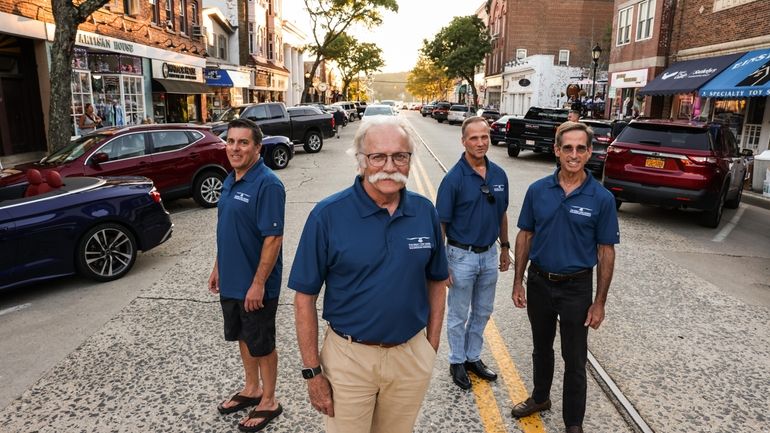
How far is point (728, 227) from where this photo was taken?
32.8 feet

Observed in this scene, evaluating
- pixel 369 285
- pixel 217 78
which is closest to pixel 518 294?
pixel 369 285

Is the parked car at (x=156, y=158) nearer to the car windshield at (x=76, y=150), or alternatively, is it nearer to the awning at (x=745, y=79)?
the car windshield at (x=76, y=150)

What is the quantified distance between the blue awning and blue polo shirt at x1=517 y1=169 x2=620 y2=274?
30.3m

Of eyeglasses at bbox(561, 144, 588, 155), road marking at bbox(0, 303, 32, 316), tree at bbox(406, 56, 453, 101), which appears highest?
tree at bbox(406, 56, 453, 101)

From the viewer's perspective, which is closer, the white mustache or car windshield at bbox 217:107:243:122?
the white mustache

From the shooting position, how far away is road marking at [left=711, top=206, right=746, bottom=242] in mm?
9087

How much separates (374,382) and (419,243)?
2.06 ft

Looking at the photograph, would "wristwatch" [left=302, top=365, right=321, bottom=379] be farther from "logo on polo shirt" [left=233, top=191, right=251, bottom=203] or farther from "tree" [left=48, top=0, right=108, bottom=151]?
"tree" [left=48, top=0, right=108, bottom=151]

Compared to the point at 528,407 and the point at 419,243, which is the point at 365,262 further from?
the point at 528,407

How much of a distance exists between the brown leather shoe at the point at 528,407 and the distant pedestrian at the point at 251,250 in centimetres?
163

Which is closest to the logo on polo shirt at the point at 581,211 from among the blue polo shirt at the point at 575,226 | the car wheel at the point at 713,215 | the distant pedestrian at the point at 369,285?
the blue polo shirt at the point at 575,226

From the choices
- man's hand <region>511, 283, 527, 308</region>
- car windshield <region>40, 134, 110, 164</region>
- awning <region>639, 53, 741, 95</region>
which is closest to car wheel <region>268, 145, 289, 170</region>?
car windshield <region>40, 134, 110, 164</region>

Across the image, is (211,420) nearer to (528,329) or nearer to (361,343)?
(361,343)

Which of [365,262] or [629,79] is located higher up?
[629,79]
